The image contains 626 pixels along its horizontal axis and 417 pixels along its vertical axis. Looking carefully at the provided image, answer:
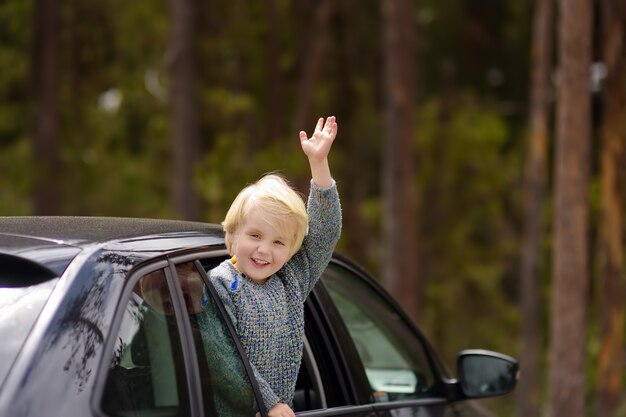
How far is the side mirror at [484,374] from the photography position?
4.68m

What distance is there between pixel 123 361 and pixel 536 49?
64.2 feet

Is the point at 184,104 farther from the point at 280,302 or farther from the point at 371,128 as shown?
the point at 280,302

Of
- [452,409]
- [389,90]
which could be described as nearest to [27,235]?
[452,409]

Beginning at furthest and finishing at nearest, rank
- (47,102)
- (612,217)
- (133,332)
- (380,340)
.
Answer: (47,102), (612,217), (380,340), (133,332)

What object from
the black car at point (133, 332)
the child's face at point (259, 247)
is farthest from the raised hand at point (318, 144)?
the black car at point (133, 332)

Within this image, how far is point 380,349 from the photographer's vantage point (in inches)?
182

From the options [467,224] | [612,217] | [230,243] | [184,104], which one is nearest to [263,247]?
[230,243]

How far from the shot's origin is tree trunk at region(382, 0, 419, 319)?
17.9m

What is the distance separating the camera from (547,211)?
28.8m

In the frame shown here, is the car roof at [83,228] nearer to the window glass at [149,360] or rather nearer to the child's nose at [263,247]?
the window glass at [149,360]

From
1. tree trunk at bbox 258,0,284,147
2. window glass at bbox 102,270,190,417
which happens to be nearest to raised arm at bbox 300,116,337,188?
window glass at bbox 102,270,190,417

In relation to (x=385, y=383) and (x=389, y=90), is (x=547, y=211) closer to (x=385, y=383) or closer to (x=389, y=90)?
(x=389, y=90)

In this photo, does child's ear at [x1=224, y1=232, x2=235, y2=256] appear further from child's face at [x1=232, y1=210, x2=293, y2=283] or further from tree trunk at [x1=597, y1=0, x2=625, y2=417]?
tree trunk at [x1=597, y1=0, x2=625, y2=417]

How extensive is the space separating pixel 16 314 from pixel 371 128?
25.9 meters
